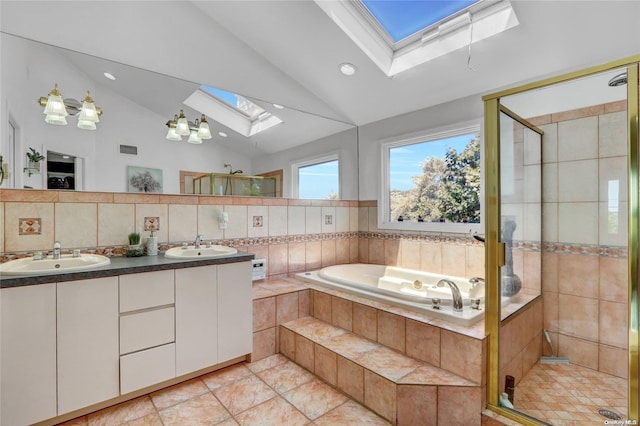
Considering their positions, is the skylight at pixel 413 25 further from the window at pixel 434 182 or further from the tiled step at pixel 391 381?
the tiled step at pixel 391 381

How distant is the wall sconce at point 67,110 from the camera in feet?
6.32

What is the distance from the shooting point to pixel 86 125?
2.07 meters

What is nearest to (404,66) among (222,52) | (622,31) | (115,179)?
(622,31)

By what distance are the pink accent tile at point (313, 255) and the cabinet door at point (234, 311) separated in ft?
3.67

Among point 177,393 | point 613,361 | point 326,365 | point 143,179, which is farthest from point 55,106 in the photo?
point 613,361

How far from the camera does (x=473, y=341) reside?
168cm

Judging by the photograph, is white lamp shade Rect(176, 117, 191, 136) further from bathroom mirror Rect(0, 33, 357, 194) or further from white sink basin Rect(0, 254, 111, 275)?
white sink basin Rect(0, 254, 111, 275)

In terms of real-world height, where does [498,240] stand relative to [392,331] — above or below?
above

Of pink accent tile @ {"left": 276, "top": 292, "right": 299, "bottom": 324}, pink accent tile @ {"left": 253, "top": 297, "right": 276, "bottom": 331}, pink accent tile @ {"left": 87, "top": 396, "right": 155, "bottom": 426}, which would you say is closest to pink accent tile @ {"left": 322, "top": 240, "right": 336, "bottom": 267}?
pink accent tile @ {"left": 276, "top": 292, "right": 299, "bottom": 324}

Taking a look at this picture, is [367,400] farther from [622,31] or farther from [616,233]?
[622,31]

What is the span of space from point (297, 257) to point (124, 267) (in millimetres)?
1756

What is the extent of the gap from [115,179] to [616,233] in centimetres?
316

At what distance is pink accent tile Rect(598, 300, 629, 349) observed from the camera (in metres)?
1.46

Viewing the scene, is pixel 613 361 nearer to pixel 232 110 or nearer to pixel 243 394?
pixel 243 394
